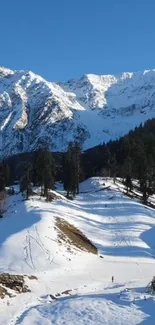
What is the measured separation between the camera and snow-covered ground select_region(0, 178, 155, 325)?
29062mm

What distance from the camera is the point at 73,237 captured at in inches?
2347

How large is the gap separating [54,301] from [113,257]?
79.5 feet

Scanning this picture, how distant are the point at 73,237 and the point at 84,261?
8.41 metres

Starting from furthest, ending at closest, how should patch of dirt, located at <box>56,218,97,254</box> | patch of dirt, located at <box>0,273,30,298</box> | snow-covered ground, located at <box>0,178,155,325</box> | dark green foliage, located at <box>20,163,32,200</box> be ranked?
dark green foliage, located at <box>20,163,32,200</box> < patch of dirt, located at <box>56,218,97,254</box> < patch of dirt, located at <box>0,273,30,298</box> < snow-covered ground, located at <box>0,178,155,325</box>

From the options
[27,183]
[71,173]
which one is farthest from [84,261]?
[71,173]

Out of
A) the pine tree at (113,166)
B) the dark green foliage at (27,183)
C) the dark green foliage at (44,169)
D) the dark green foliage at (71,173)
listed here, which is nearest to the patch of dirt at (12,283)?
the dark green foliage at (27,183)

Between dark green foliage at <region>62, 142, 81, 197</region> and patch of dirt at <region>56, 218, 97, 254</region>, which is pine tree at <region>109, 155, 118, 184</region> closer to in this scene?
dark green foliage at <region>62, 142, 81, 197</region>

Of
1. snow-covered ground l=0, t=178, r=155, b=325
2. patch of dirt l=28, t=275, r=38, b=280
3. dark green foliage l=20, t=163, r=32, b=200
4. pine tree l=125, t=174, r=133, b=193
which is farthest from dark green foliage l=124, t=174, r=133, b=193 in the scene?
patch of dirt l=28, t=275, r=38, b=280

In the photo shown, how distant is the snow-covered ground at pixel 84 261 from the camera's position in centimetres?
2906

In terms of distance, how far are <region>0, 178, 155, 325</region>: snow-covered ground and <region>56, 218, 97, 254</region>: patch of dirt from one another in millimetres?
987

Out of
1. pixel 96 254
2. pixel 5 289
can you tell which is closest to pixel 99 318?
pixel 5 289

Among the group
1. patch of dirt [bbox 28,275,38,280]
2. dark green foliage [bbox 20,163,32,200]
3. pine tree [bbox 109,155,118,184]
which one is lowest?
patch of dirt [bbox 28,275,38,280]

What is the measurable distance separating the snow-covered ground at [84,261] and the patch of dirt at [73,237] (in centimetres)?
99

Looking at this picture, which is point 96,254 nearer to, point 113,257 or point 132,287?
point 113,257
